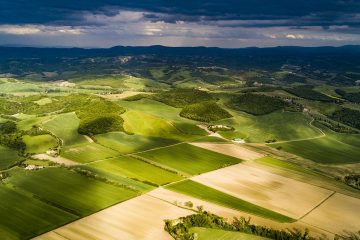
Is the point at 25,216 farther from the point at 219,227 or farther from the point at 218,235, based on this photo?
the point at 219,227

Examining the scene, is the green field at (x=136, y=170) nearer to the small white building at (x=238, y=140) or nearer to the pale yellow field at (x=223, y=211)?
the pale yellow field at (x=223, y=211)

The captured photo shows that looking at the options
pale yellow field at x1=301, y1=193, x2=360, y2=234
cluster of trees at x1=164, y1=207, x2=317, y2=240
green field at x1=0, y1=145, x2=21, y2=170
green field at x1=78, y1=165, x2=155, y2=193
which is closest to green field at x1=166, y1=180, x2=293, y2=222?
green field at x1=78, y1=165, x2=155, y2=193

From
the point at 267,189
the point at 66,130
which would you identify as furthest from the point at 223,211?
the point at 66,130

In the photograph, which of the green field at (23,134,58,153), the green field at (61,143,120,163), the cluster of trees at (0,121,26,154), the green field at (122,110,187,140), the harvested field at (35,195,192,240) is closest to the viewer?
the harvested field at (35,195,192,240)

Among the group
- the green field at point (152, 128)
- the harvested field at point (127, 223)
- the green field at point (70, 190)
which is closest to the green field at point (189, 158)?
the green field at point (152, 128)

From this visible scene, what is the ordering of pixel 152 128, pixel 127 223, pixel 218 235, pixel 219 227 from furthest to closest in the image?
pixel 152 128 → pixel 219 227 → pixel 127 223 → pixel 218 235

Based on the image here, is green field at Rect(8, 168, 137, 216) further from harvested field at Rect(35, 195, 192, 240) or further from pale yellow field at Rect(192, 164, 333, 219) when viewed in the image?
pale yellow field at Rect(192, 164, 333, 219)

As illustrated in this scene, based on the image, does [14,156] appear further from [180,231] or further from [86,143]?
[180,231]

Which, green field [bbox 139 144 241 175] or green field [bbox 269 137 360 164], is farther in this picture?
green field [bbox 269 137 360 164]
